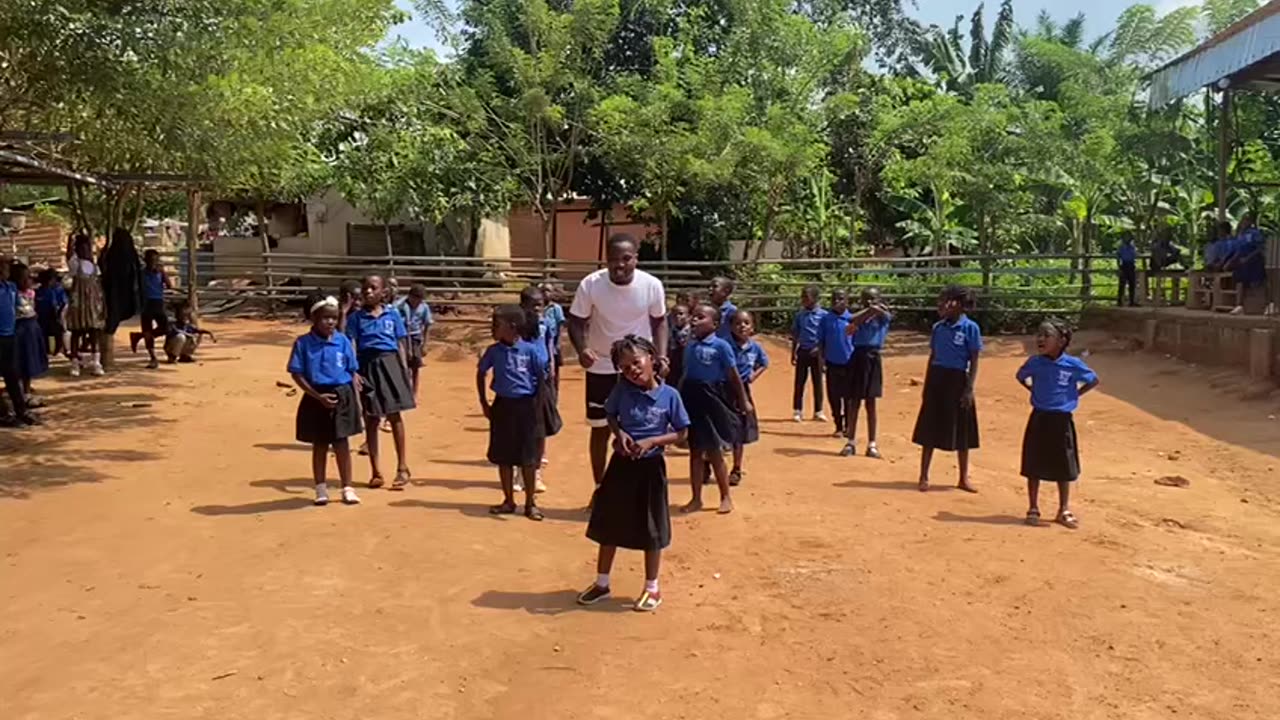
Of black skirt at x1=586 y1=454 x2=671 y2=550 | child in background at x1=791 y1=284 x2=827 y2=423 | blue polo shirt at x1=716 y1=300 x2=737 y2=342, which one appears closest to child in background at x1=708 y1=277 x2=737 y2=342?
blue polo shirt at x1=716 y1=300 x2=737 y2=342

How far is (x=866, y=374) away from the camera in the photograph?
9.84 meters

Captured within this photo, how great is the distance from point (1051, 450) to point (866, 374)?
103 inches

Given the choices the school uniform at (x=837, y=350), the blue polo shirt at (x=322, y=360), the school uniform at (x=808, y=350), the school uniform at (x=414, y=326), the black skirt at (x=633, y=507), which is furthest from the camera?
the school uniform at (x=808, y=350)

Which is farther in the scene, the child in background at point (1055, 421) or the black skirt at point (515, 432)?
the child in background at point (1055, 421)

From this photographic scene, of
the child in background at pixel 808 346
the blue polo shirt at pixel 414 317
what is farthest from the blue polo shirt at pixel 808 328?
the blue polo shirt at pixel 414 317

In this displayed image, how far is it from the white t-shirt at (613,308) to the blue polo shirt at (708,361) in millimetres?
664

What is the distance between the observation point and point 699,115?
20.1 metres

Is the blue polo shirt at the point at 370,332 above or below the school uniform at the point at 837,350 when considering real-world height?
above

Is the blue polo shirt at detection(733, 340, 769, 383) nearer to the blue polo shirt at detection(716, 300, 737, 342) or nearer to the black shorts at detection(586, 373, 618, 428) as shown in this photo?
the blue polo shirt at detection(716, 300, 737, 342)

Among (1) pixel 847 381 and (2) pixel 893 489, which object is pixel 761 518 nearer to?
(2) pixel 893 489

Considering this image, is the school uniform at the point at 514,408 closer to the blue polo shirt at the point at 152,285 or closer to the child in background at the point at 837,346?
the child in background at the point at 837,346

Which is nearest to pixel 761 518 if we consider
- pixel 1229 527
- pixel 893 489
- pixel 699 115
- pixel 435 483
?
pixel 893 489

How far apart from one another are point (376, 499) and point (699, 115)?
45.0 feet

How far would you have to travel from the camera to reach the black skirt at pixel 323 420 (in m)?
7.24
